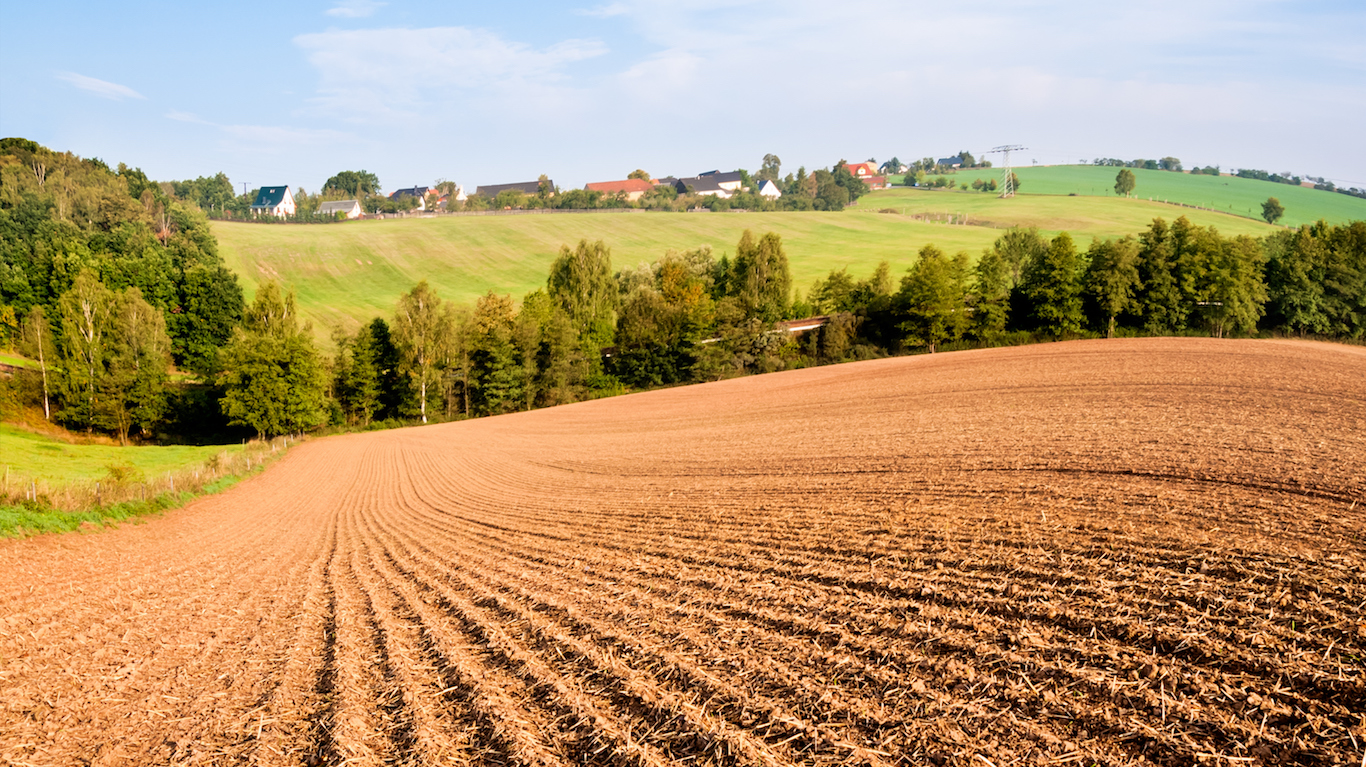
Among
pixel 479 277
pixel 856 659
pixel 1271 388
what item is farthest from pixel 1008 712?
pixel 479 277

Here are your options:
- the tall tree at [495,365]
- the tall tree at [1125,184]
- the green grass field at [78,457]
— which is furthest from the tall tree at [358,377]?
the tall tree at [1125,184]

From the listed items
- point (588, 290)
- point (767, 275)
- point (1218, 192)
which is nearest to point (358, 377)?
point (588, 290)

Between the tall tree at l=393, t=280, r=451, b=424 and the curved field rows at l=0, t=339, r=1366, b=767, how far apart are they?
41.3m

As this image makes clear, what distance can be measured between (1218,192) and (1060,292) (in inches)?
5337

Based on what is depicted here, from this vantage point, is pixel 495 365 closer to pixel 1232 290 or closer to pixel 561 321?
pixel 561 321

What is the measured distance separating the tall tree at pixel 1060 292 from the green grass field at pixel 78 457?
209 ft

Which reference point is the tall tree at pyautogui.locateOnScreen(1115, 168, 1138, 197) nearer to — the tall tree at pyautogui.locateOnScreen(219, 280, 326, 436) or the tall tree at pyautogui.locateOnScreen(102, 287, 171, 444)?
the tall tree at pyautogui.locateOnScreen(219, 280, 326, 436)

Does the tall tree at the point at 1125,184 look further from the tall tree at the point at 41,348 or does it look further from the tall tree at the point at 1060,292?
the tall tree at the point at 41,348

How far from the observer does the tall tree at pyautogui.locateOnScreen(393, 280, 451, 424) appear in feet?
202

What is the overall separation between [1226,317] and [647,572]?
211 ft

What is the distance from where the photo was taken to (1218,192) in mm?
156875

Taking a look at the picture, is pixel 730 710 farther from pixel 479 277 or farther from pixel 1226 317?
pixel 479 277

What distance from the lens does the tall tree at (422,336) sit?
61562 millimetres

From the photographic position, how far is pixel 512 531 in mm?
18281
